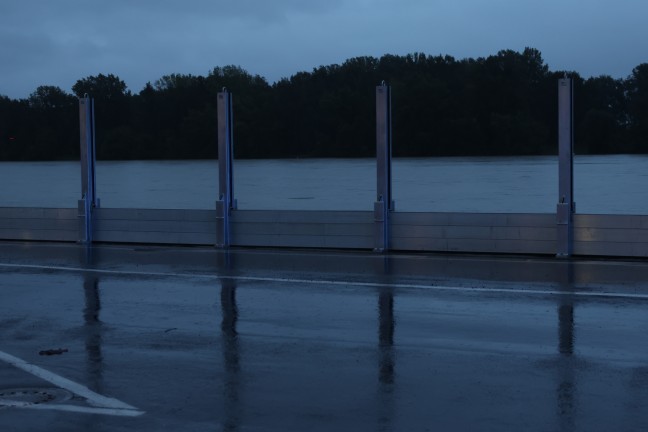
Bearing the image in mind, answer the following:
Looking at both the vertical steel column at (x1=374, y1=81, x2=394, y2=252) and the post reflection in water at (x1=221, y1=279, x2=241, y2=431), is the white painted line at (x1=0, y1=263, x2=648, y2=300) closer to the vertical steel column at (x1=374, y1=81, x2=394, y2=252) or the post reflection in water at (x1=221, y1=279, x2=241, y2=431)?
the post reflection in water at (x1=221, y1=279, x2=241, y2=431)

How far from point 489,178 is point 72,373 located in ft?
229

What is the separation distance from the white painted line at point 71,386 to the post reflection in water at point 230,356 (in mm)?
614

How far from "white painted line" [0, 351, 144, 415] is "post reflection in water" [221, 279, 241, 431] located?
0.61m

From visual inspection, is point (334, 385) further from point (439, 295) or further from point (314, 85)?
point (314, 85)

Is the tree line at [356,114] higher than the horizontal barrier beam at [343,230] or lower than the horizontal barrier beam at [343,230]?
higher

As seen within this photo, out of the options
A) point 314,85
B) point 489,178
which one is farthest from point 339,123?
point 489,178

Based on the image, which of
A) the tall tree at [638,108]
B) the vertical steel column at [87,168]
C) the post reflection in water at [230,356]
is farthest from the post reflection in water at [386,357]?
the tall tree at [638,108]

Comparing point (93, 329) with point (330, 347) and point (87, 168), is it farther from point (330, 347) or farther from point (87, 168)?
point (87, 168)

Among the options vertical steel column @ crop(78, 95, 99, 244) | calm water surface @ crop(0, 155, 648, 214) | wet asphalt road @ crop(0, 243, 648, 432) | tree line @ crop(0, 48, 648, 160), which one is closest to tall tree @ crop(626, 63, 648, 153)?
tree line @ crop(0, 48, 648, 160)

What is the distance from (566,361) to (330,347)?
1.96m

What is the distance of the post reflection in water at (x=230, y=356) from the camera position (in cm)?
654

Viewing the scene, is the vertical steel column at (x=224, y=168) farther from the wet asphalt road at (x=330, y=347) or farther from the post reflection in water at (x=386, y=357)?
the post reflection in water at (x=386, y=357)

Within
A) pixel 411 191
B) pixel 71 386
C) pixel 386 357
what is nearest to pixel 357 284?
pixel 386 357

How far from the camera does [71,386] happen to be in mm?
7383
